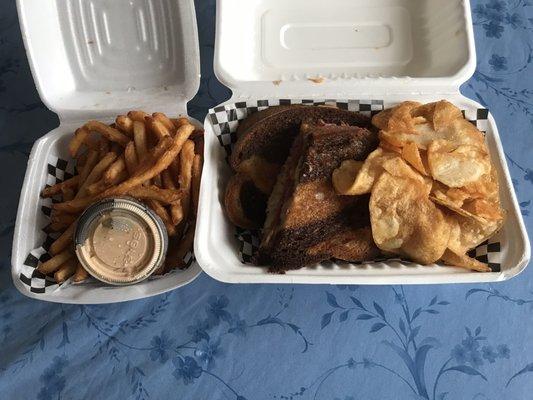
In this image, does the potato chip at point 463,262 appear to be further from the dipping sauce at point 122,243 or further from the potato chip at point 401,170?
the dipping sauce at point 122,243

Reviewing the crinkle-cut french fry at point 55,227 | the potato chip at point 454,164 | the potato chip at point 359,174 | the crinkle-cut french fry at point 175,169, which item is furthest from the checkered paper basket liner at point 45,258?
the potato chip at point 454,164

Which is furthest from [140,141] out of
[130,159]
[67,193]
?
[67,193]

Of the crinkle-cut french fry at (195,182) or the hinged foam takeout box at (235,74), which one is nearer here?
the hinged foam takeout box at (235,74)

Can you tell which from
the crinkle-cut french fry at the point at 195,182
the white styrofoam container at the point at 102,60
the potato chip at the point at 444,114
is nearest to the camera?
the potato chip at the point at 444,114

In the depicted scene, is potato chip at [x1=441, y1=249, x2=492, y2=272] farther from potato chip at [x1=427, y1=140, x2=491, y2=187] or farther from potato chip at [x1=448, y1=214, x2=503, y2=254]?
potato chip at [x1=427, y1=140, x2=491, y2=187]

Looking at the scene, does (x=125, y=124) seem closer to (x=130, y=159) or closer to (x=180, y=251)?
(x=130, y=159)

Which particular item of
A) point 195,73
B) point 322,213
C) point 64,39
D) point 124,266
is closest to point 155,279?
point 124,266

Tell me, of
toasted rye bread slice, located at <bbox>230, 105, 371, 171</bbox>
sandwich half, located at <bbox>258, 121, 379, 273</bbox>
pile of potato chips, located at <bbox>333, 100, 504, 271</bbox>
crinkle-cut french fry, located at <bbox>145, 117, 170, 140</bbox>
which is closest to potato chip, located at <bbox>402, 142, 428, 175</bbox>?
pile of potato chips, located at <bbox>333, 100, 504, 271</bbox>

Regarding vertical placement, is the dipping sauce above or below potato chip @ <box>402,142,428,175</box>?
below
